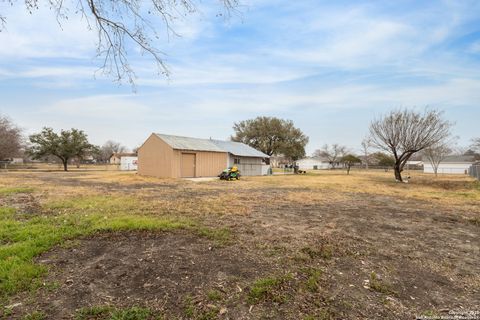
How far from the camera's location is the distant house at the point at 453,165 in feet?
171

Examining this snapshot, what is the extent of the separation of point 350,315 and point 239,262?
1.64 meters

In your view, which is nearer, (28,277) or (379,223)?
(28,277)

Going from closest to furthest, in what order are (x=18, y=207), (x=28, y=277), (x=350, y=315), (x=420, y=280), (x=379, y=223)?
(x=350, y=315) < (x=28, y=277) < (x=420, y=280) < (x=379, y=223) < (x=18, y=207)

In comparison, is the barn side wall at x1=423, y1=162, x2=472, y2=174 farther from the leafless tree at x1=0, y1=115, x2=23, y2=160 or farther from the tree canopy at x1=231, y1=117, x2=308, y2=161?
the leafless tree at x1=0, y1=115, x2=23, y2=160

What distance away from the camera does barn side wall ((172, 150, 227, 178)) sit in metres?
22.8

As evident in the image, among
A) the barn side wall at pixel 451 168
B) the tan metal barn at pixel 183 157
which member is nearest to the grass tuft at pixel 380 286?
the tan metal barn at pixel 183 157

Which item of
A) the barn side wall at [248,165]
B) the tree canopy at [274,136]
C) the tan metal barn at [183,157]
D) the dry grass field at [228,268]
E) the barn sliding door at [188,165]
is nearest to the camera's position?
the dry grass field at [228,268]

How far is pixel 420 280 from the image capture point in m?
3.57

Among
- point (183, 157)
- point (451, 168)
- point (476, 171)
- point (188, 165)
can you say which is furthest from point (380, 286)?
point (451, 168)

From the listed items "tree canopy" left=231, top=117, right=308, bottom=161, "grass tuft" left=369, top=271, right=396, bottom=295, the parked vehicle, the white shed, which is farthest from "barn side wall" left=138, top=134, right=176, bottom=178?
"tree canopy" left=231, top=117, right=308, bottom=161

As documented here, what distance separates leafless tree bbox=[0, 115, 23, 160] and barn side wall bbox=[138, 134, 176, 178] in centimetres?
2422

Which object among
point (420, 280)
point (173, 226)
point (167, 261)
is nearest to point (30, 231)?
point (173, 226)

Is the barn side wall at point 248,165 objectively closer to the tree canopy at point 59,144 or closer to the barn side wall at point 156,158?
the barn side wall at point 156,158

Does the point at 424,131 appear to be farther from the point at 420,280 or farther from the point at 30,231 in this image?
the point at 30,231
